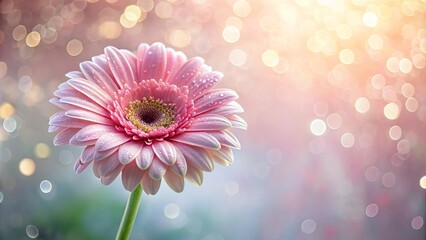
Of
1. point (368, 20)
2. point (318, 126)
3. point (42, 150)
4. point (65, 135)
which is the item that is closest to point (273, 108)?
point (318, 126)

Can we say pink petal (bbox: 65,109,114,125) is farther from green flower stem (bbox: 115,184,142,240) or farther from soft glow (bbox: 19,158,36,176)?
soft glow (bbox: 19,158,36,176)

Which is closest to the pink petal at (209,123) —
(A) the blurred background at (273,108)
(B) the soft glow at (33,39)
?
(A) the blurred background at (273,108)

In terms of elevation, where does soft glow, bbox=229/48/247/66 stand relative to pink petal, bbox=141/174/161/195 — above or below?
above

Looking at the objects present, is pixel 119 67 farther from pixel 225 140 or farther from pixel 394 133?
pixel 394 133

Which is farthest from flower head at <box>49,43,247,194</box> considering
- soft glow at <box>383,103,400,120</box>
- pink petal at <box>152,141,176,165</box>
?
soft glow at <box>383,103,400,120</box>

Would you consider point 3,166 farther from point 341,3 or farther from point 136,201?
point 341,3
